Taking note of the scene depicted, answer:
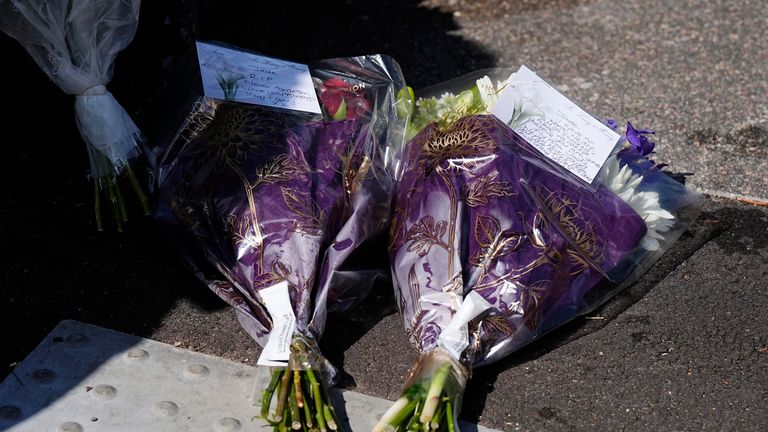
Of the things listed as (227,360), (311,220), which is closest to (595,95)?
(311,220)

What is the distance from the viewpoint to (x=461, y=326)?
2488 millimetres

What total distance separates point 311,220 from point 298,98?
510mm

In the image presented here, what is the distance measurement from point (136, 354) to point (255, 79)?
99cm

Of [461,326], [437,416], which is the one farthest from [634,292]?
[437,416]

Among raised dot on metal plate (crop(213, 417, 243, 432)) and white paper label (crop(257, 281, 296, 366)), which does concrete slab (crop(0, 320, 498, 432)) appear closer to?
raised dot on metal plate (crop(213, 417, 243, 432))

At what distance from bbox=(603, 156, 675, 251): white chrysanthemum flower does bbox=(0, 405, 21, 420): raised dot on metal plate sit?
1850mm

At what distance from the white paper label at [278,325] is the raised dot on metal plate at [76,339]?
55 centimetres

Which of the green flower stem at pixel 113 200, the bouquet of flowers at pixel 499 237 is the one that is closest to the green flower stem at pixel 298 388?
the bouquet of flowers at pixel 499 237

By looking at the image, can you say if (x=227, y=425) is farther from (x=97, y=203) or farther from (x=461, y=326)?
(x=97, y=203)

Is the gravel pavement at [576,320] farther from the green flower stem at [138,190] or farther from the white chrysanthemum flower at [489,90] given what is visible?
the white chrysanthemum flower at [489,90]

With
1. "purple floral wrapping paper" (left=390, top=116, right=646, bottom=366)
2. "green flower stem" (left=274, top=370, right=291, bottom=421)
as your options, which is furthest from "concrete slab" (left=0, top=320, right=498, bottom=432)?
"purple floral wrapping paper" (left=390, top=116, right=646, bottom=366)

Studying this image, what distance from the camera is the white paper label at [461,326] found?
8.05 feet

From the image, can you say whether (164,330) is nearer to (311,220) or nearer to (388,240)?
(311,220)

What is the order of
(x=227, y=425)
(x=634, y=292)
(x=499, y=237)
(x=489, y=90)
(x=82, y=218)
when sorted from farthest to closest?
(x=82, y=218), (x=489, y=90), (x=634, y=292), (x=499, y=237), (x=227, y=425)
